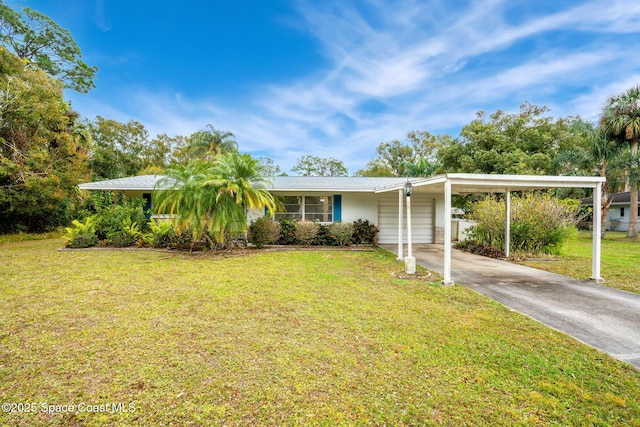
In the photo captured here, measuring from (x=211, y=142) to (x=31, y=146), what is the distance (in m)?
11.5

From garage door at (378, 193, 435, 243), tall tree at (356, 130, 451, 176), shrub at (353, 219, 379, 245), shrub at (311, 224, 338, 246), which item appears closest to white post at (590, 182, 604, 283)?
garage door at (378, 193, 435, 243)

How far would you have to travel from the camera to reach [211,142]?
888 inches

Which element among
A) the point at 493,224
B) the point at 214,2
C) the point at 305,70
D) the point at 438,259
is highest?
the point at 214,2

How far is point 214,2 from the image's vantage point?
11.3m

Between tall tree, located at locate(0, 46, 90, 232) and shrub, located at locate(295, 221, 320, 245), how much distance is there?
985 cm

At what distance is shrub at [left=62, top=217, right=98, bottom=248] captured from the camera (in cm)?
1063

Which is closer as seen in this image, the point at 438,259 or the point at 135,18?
the point at 438,259

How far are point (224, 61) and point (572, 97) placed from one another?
2038 cm

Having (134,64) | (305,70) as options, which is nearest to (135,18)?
(134,64)

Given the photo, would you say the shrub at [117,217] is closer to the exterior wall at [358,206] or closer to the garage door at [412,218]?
the exterior wall at [358,206]

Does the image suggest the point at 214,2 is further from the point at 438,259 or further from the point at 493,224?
the point at 493,224

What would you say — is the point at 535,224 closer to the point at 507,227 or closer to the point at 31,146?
the point at 507,227

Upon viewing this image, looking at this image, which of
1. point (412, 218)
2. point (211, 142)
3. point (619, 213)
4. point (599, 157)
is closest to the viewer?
point (412, 218)

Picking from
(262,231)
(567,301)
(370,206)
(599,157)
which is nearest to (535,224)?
(567,301)
